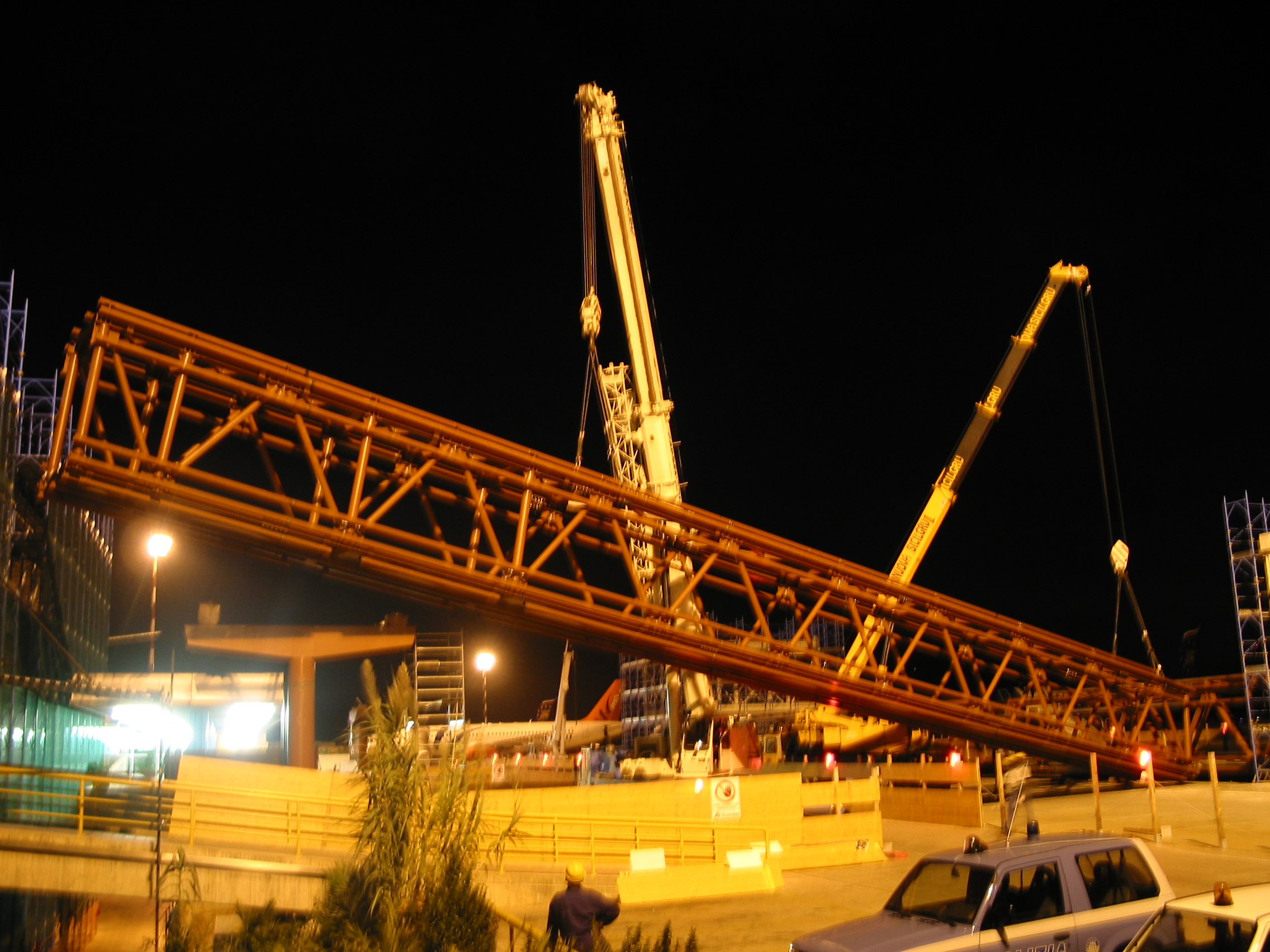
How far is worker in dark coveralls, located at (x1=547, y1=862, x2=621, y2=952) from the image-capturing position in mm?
9438

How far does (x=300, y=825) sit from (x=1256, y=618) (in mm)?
32048

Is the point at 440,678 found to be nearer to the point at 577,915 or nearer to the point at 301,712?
the point at 301,712

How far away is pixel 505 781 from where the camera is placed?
27.1 meters

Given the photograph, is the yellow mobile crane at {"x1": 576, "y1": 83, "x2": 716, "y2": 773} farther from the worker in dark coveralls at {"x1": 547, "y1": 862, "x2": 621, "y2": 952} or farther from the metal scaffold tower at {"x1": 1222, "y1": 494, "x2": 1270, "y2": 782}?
the metal scaffold tower at {"x1": 1222, "y1": 494, "x2": 1270, "y2": 782}

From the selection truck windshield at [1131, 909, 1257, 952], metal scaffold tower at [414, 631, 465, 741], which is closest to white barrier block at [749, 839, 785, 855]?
truck windshield at [1131, 909, 1257, 952]

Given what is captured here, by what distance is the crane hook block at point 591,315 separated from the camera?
89.5ft

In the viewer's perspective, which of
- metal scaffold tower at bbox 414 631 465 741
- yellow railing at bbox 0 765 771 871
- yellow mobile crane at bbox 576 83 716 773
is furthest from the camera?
metal scaffold tower at bbox 414 631 465 741

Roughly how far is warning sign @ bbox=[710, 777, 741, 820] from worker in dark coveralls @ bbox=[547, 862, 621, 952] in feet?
36.7

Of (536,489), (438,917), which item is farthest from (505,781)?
(438,917)

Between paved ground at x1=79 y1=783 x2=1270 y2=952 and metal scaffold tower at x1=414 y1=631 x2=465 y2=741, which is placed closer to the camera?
paved ground at x1=79 y1=783 x2=1270 y2=952

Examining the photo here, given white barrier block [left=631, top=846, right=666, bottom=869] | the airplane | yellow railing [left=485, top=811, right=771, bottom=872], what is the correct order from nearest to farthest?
white barrier block [left=631, top=846, right=666, bottom=869] → yellow railing [left=485, top=811, right=771, bottom=872] → the airplane

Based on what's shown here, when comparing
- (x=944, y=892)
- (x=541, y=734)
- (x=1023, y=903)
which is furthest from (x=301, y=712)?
(x=1023, y=903)

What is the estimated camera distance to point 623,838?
19656mm

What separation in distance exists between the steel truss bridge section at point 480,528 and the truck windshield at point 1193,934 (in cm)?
1128
